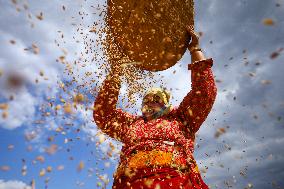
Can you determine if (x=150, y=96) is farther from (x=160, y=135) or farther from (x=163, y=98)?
(x=160, y=135)

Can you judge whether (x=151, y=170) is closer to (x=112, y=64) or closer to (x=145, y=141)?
(x=145, y=141)

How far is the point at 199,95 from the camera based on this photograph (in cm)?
526

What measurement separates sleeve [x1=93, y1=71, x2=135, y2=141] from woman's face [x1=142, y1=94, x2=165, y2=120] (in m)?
0.30

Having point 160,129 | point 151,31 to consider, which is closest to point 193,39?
point 151,31

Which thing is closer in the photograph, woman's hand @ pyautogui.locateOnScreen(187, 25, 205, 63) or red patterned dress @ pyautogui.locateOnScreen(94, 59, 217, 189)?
red patterned dress @ pyautogui.locateOnScreen(94, 59, 217, 189)

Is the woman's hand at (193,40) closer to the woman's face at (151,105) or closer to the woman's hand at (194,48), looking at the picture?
the woman's hand at (194,48)

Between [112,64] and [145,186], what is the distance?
7.19 ft

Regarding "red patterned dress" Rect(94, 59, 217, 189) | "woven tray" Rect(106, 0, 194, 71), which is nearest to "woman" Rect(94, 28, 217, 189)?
"red patterned dress" Rect(94, 59, 217, 189)

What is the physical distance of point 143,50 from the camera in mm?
5613

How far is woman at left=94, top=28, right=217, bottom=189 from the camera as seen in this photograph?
466 cm

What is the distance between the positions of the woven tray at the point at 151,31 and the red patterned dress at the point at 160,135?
1.62 ft

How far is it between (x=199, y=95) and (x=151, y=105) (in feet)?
2.74

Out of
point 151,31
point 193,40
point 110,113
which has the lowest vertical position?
point 110,113

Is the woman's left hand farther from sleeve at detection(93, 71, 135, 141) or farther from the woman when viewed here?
sleeve at detection(93, 71, 135, 141)
